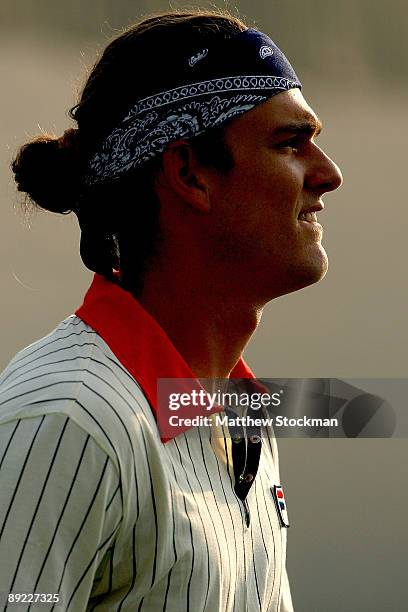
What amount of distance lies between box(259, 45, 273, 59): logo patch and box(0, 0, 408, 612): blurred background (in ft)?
5.15

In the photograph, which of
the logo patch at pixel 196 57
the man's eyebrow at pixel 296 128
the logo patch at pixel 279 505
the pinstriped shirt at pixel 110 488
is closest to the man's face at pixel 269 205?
the man's eyebrow at pixel 296 128

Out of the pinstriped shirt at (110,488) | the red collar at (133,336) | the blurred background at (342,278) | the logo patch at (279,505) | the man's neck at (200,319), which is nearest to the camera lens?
the pinstriped shirt at (110,488)

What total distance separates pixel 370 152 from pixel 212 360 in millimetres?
2369

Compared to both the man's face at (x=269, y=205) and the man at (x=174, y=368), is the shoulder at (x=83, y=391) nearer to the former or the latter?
the man at (x=174, y=368)

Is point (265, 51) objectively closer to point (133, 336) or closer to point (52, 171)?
point (52, 171)

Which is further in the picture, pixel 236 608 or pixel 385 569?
pixel 385 569

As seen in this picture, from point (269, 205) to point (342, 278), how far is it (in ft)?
7.17

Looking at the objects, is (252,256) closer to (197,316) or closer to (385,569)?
(197,316)

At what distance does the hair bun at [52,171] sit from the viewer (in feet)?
6.22

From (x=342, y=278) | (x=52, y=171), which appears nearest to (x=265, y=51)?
(x=52, y=171)

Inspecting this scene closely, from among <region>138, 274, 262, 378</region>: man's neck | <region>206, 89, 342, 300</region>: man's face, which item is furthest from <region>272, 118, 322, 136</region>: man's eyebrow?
<region>138, 274, 262, 378</region>: man's neck

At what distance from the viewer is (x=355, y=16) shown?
13.2ft

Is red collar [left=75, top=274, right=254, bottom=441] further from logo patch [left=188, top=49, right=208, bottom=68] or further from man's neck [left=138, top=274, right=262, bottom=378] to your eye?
logo patch [left=188, top=49, right=208, bottom=68]

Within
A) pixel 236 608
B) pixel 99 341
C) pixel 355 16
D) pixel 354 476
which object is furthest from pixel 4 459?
pixel 355 16
